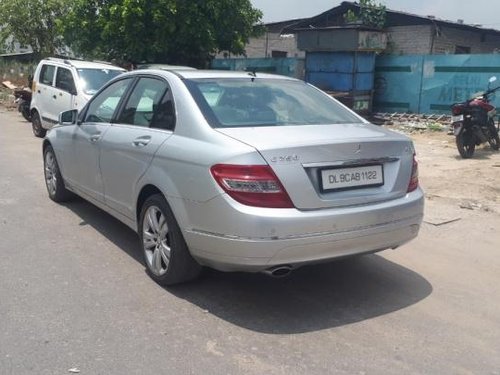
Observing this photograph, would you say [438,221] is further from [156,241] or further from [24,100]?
[24,100]

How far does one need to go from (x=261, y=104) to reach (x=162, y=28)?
46.8 feet

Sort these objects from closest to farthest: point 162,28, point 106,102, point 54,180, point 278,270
Answer: point 278,270 < point 106,102 < point 54,180 < point 162,28

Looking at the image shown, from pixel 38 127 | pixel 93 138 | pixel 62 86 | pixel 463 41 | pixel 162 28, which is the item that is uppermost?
pixel 162 28

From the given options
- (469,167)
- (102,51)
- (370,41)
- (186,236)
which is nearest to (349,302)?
(186,236)

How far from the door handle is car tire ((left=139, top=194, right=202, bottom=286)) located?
0.45 meters

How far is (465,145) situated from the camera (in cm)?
1048

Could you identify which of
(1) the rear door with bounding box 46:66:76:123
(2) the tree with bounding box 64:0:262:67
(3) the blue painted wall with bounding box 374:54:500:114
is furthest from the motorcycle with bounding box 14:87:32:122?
(3) the blue painted wall with bounding box 374:54:500:114

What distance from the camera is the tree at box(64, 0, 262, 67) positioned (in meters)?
17.8

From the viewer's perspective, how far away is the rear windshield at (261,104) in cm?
426

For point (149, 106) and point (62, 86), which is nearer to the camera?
point (149, 106)

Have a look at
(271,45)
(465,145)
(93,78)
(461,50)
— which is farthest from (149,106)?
(271,45)

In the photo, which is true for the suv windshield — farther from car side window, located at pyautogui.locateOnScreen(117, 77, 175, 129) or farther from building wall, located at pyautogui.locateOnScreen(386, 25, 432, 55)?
building wall, located at pyautogui.locateOnScreen(386, 25, 432, 55)

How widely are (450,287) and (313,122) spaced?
165 centimetres

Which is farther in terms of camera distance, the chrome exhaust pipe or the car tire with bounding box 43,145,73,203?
the car tire with bounding box 43,145,73,203
